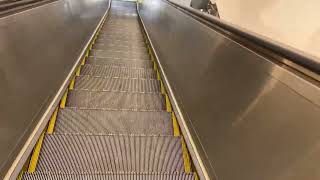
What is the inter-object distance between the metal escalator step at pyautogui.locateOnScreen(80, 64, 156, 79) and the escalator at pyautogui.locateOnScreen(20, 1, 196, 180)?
14 millimetres

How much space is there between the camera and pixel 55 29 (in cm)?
226

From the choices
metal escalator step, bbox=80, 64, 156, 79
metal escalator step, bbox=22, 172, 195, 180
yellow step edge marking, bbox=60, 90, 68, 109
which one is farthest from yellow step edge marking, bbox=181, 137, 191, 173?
metal escalator step, bbox=80, 64, 156, 79

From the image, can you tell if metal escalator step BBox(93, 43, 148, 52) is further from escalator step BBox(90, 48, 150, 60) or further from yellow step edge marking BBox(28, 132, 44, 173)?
yellow step edge marking BBox(28, 132, 44, 173)

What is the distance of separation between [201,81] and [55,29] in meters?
1.45

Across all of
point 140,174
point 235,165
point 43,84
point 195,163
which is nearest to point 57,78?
point 43,84

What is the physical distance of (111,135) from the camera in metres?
1.93

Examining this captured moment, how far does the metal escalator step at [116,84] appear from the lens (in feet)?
9.41

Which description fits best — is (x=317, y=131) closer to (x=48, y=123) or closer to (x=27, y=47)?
(x=27, y=47)

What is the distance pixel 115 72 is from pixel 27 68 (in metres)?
1.81

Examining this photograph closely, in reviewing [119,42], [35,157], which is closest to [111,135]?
[35,157]

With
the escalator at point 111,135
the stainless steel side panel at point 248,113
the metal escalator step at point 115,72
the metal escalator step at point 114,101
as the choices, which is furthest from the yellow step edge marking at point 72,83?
the stainless steel side panel at point 248,113

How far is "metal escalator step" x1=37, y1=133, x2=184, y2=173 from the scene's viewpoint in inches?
64.0

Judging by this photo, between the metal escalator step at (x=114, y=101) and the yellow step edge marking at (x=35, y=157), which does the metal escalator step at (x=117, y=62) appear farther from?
the yellow step edge marking at (x=35, y=157)

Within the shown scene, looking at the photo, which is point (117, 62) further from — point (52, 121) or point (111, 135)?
point (111, 135)
